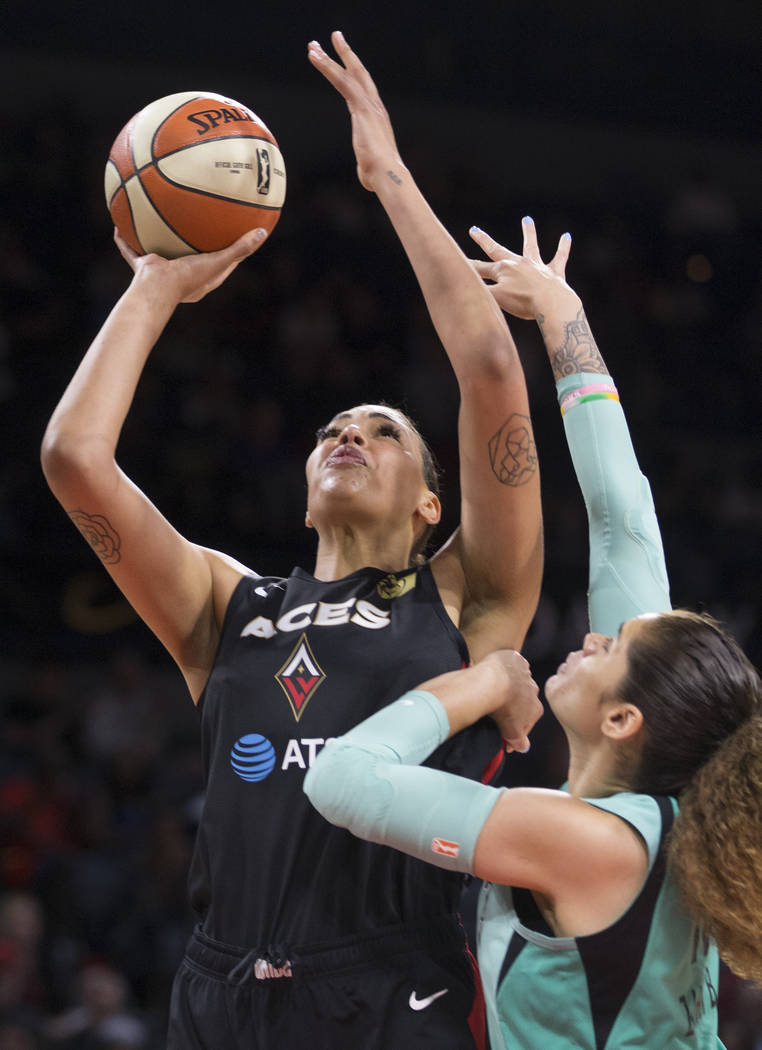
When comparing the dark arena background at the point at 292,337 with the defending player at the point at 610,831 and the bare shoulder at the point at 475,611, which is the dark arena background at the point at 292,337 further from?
the defending player at the point at 610,831

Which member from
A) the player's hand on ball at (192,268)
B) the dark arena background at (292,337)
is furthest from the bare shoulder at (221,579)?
the dark arena background at (292,337)

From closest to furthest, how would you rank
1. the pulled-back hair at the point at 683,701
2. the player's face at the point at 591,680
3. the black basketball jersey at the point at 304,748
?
1. the pulled-back hair at the point at 683,701
2. the player's face at the point at 591,680
3. the black basketball jersey at the point at 304,748

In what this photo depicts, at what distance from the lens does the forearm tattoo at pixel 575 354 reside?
274cm

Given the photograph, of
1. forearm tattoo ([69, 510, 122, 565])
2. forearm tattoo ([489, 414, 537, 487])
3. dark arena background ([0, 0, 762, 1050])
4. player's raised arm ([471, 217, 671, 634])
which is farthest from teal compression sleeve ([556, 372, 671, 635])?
dark arena background ([0, 0, 762, 1050])

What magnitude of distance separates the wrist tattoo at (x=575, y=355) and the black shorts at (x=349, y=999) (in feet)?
4.21

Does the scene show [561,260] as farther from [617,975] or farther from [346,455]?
[617,975]

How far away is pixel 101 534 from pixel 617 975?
1330mm

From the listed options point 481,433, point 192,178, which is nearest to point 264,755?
point 481,433

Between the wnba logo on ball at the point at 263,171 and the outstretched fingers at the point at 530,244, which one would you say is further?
the outstretched fingers at the point at 530,244

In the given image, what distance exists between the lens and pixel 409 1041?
2178 millimetres

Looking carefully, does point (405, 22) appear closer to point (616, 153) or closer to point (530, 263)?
point (616, 153)

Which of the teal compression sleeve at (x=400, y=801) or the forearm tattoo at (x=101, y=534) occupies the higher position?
the forearm tattoo at (x=101, y=534)

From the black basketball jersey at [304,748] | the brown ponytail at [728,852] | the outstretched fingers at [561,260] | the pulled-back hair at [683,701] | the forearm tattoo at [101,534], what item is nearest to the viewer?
the brown ponytail at [728,852]

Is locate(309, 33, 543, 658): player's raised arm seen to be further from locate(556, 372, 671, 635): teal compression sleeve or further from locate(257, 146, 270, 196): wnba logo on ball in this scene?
locate(257, 146, 270, 196): wnba logo on ball
